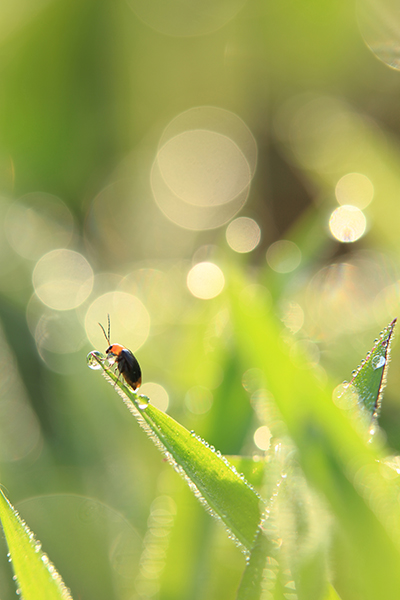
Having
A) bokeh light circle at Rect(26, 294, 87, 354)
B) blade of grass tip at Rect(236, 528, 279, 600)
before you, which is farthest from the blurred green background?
blade of grass tip at Rect(236, 528, 279, 600)

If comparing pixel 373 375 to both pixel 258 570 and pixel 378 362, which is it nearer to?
pixel 378 362

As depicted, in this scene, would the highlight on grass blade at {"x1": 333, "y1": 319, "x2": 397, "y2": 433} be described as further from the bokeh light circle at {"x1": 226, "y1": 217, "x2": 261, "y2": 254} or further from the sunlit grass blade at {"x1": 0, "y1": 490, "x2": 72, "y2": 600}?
the bokeh light circle at {"x1": 226, "y1": 217, "x2": 261, "y2": 254}

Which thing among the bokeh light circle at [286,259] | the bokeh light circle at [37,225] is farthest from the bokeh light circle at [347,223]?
the bokeh light circle at [37,225]

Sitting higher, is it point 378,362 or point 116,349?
point 116,349

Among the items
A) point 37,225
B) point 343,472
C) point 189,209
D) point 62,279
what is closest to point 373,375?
point 343,472

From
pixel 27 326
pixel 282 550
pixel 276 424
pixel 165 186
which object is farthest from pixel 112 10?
pixel 282 550
